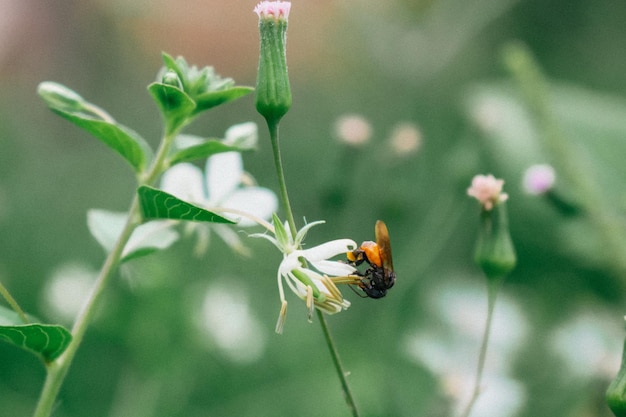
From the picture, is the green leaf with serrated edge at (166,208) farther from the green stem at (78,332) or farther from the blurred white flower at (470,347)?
the blurred white flower at (470,347)

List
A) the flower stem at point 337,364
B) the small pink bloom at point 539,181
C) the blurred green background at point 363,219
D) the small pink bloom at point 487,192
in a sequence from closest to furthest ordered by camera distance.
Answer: the flower stem at point 337,364 < the small pink bloom at point 487,192 < the small pink bloom at point 539,181 < the blurred green background at point 363,219

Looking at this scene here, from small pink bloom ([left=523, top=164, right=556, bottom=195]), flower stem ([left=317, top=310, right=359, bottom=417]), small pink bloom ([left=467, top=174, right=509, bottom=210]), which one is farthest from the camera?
small pink bloom ([left=523, top=164, right=556, bottom=195])

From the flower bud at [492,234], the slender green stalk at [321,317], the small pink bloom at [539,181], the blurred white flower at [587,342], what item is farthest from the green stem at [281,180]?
the blurred white flower at [587,342]

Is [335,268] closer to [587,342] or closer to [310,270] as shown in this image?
[310,270]

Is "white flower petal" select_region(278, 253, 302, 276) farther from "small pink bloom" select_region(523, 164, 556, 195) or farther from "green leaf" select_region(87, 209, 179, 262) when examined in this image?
"small pink bloom" select_region(523, 164, 556, 195)

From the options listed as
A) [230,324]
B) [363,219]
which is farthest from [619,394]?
[363,219]

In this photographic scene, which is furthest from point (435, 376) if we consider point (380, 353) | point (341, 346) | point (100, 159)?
point (100, 159)

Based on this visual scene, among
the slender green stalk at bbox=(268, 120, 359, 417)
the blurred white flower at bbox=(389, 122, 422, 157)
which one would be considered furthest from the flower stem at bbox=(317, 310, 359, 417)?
the blurred white flower at bbox=(389, 122, 422, 157)
